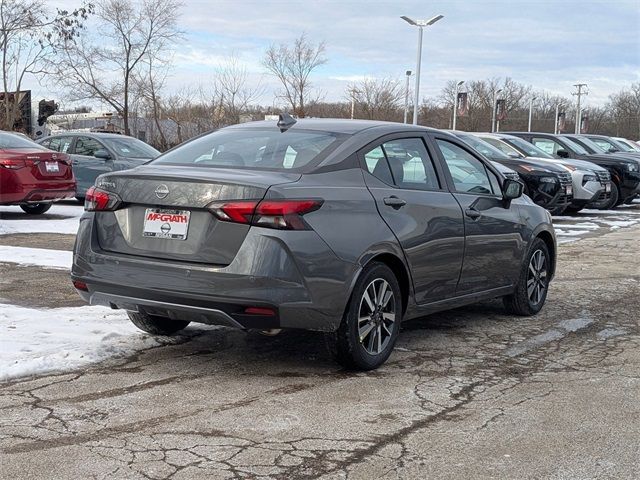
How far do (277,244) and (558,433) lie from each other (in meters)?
1.80

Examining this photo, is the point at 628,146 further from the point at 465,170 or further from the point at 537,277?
the point at 465,170

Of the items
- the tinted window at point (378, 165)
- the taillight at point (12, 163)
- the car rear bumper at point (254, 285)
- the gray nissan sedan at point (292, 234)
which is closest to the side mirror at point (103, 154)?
the taillight at point (12, 163)

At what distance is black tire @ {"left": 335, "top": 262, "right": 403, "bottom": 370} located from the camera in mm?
5180

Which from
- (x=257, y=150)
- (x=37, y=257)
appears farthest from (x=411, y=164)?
(x=37, y=257)

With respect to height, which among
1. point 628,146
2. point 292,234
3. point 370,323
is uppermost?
point 628,146

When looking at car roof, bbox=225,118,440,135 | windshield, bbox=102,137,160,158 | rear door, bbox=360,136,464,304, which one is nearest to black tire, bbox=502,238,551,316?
rear door, bbox=360,136,464,304

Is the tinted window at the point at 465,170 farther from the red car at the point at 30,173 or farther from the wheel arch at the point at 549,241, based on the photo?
the red car at the point at 30,173

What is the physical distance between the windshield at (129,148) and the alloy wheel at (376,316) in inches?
465

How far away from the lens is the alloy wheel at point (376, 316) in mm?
5324

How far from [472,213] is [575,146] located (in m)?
15.9

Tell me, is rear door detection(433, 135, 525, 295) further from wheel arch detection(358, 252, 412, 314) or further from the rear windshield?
the rear windshield

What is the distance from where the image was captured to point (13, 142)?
1346 centimetres

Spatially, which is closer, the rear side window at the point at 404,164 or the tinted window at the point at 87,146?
the rear side window at the point at 404,164

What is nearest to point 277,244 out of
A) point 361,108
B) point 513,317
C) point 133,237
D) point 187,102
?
point 133,237
